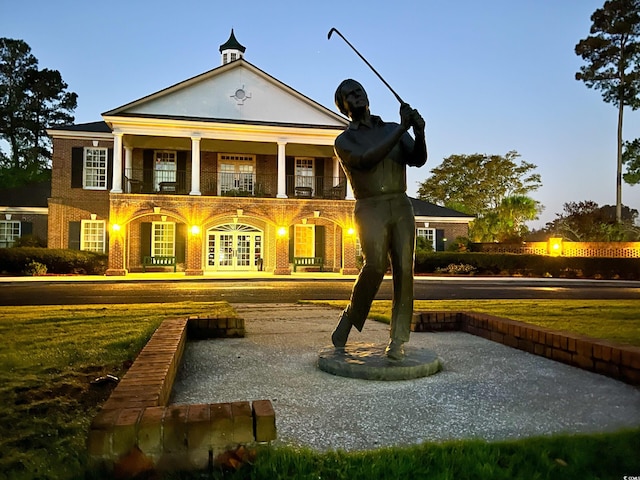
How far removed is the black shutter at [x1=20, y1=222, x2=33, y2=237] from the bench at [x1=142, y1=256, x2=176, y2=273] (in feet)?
22.9

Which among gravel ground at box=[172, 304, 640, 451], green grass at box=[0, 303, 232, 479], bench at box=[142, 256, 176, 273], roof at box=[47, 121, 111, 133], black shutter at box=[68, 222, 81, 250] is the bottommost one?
green grass at box=[0, 303, 232, 479]

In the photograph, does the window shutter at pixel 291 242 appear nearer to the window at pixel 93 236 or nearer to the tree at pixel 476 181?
the window at pixel 93 236

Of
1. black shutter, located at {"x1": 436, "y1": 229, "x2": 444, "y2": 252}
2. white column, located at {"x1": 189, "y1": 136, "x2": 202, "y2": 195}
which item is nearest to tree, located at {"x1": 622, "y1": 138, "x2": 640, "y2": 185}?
black shutter, located at {"x1": 436, "y1": 229, "x2": 444, "y2": 252}

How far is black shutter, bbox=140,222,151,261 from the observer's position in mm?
25281

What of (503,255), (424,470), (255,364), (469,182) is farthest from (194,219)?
(469,182)

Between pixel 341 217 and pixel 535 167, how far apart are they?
27.3 m

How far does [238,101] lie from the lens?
2530cm

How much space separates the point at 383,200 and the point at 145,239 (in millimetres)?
23007

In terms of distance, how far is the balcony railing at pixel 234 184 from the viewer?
82.5ft

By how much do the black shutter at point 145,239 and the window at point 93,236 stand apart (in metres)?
2.15

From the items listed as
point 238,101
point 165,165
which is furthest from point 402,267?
point 165,165

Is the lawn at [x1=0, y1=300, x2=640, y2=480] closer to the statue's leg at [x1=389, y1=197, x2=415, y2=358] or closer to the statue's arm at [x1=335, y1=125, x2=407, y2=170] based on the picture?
the statue's leg at [x1=389, y1=197, x2=415, y2=358]

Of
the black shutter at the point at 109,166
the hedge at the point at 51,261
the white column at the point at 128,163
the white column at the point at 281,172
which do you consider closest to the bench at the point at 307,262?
the white column at the point at 281,172

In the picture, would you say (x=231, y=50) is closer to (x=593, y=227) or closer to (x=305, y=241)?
(x=305, y=241)
